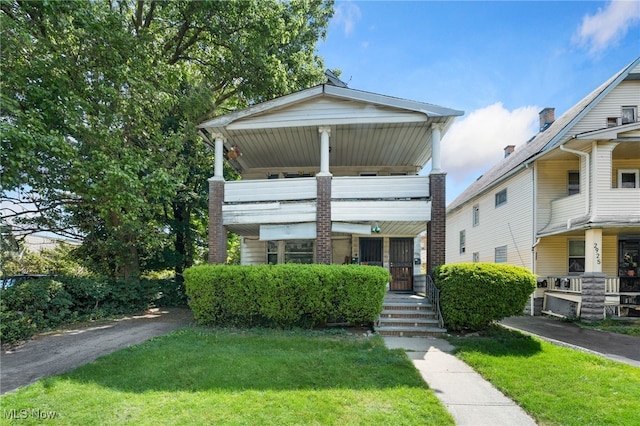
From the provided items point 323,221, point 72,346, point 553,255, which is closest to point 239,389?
point 72,346

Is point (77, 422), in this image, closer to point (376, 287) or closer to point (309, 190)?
point (376, 287)

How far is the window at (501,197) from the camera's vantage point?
14.8m

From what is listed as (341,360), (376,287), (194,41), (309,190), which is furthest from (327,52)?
(341,360)

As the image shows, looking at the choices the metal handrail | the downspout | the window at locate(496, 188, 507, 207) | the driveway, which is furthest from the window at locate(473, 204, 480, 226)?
the driveway

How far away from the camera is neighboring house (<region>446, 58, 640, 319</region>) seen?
33.2ft


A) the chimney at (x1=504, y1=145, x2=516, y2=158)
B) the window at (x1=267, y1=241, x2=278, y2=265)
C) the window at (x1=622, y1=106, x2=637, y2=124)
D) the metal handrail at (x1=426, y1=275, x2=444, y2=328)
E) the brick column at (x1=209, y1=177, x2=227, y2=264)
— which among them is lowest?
the metal handrail at (x1=426, y1=275, x2=444, y2=328)

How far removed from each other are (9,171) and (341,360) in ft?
28.0

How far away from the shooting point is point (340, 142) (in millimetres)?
11258

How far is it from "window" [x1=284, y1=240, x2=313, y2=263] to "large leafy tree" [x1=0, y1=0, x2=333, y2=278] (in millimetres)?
4621

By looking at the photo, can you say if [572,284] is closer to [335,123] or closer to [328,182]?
[328,182]

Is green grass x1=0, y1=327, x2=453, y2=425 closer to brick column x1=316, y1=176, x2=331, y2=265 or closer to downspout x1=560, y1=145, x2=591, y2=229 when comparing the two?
brick column x1=316, y1=176, x2=331, y2=265

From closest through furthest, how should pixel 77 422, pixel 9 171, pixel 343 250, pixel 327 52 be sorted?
pixel 77 422, pixel 9 171, pixel 343 250, pixel 327 52

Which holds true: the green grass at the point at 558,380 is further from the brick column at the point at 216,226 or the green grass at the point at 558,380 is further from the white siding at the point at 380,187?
the brick column at the point at 216,226

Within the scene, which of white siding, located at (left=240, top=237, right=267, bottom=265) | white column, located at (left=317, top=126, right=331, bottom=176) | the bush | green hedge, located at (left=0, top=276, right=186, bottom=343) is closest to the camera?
the bush
